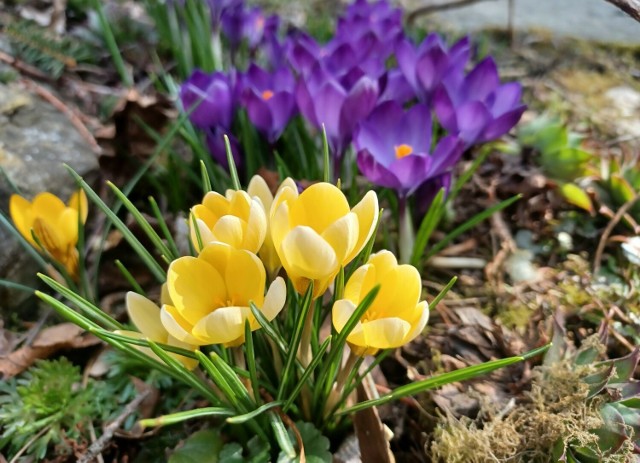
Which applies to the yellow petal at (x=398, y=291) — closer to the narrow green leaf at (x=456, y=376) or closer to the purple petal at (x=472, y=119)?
the narrow green leaf at (x=456, y=376)

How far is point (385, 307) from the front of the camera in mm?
729

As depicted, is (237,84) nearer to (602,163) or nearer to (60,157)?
(60,157)

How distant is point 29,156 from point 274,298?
3.22ft

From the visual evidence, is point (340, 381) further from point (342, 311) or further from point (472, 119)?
point (472, 119)

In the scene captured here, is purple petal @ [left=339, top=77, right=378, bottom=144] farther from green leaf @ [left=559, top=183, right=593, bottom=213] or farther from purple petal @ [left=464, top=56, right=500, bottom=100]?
green leaf @ [left=559, top=183, right=593, bottom=213]

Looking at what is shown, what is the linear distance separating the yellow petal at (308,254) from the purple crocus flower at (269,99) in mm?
596

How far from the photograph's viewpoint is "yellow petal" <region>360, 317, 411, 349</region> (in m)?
0.66

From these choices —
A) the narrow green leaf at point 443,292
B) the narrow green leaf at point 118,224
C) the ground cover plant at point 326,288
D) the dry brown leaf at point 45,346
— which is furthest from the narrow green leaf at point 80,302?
the narrow green leaf at point 443,292

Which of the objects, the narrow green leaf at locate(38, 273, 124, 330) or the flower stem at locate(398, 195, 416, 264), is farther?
the flower stem at locate(398, 195, 416, 264)

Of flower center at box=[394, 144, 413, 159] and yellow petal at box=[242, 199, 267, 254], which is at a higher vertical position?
yellow petal at box=[242, 199, 267, 254]

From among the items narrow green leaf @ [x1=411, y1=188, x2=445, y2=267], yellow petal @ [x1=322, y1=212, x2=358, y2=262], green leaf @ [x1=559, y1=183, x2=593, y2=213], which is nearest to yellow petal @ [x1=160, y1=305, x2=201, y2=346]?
yellow petal @ [x1=322, y1=212, x2=358, y2=262]

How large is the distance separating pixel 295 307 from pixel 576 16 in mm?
2354

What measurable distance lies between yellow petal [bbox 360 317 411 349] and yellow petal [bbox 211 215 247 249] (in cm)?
20

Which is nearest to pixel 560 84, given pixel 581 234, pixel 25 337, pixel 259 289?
pixel 581 234
